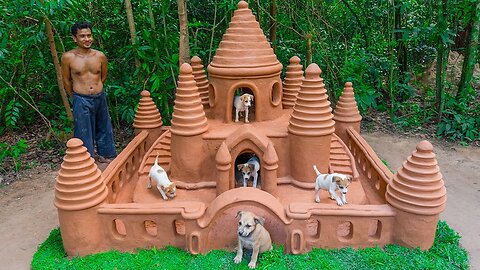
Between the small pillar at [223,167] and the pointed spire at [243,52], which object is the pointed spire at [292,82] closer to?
the pointed spire at [243,52]

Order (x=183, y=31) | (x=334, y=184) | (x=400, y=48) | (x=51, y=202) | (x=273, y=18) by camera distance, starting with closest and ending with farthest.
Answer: (x=334, y=184) < (x=51, y=202) < (x=183, y=31) < (x=273, y=18) < (x=400, y=48)

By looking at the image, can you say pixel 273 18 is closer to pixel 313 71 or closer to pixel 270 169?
pixel 313 71

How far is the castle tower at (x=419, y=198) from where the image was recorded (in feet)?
15.9

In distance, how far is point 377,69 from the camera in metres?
12.4

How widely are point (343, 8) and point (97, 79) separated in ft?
32.1

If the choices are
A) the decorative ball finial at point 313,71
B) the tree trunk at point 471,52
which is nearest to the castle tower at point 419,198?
the decorative ball finial at point 313,71

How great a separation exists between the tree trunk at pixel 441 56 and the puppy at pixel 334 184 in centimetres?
679

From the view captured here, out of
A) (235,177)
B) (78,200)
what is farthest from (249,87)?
(78,200)

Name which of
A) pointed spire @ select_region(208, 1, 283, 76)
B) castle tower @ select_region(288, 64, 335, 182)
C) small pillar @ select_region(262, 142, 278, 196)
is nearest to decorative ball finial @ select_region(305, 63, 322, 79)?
castle tower @ select_region(288, 64, 335, 182)

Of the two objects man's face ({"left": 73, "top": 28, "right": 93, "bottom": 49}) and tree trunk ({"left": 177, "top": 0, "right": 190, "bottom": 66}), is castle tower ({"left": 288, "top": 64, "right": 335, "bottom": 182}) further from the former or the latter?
man's face ({"left": 73, "top": 28, "right": 93, "bottom": 49})

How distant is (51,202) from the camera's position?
286 inches

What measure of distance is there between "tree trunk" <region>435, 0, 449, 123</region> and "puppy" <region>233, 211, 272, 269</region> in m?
8.20

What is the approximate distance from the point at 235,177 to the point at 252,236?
1.99 meters

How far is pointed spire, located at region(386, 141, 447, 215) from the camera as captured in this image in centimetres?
483
